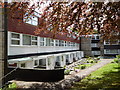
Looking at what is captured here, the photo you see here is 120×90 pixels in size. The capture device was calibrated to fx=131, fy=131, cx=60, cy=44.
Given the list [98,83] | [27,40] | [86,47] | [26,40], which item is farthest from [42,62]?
[86,47]

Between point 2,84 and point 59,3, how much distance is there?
6705 millimetres

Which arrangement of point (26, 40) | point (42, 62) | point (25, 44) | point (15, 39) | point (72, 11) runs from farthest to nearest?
point (42, 62)
point (26, 40)
point (25, 44)
point (15, 39)
point (72, 11)

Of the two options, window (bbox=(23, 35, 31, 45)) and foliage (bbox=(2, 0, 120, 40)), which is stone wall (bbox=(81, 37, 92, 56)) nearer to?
window (bbox=(23, 35, 31, 45))

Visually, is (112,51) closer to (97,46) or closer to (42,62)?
(97,46)

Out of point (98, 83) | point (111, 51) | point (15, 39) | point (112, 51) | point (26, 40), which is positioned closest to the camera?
point (98, 83)

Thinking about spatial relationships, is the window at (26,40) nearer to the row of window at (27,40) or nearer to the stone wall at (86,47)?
the row of window at (27,40)

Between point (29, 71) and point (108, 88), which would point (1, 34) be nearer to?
point (29, 71)

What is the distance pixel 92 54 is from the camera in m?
44.9

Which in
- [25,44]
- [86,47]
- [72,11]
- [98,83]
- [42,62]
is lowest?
[42,62]

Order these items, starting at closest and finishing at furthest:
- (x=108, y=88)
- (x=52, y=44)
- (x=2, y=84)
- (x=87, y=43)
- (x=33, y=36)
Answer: (x=108, y=88) < (x=2, y=84) < (x=33, y=36) < (x=52, y=44) < (x=87, y=43)

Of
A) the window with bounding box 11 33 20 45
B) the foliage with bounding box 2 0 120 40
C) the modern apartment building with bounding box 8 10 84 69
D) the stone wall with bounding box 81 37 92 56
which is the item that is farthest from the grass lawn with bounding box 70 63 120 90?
the stone wall with bounding box 81 37 92 56

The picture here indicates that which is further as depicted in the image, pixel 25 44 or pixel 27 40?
pixel 27 40

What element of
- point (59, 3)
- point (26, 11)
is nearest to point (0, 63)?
point (26, 11)

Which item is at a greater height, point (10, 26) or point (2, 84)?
point (10, 26)
